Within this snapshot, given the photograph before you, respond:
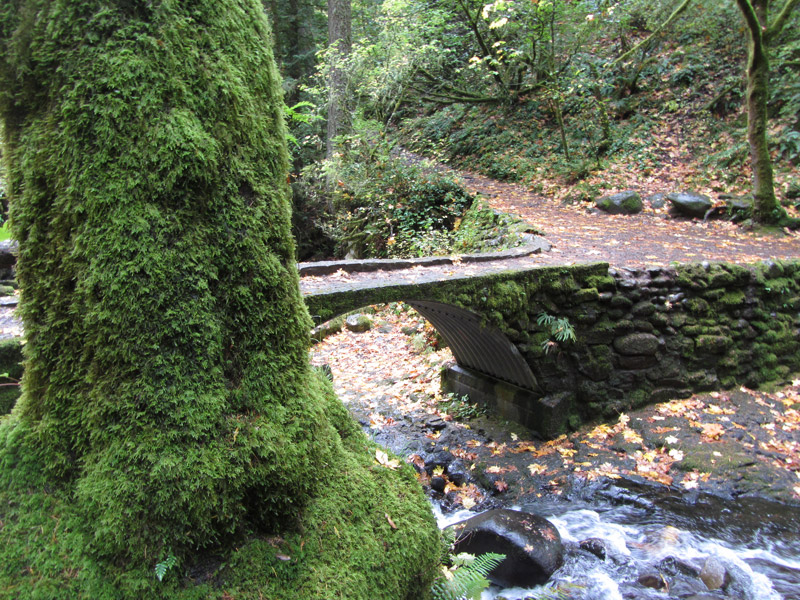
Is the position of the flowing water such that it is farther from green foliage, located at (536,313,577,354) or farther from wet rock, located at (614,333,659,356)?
wet rock, located at (614,333,659,356)

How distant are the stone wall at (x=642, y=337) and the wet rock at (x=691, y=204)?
11.9ft

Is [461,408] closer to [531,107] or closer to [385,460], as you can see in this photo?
[385,460]

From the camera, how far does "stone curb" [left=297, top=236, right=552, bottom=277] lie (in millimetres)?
6047

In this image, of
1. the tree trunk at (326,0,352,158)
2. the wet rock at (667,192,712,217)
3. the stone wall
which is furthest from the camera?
the tree trunk at (326,0,352,158)

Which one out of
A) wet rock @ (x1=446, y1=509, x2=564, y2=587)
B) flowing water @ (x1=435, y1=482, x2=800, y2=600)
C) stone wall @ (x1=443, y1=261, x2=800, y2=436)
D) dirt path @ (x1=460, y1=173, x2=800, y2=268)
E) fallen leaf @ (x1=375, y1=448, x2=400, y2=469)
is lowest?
flowing water @ (x1=435, y1=482, x2=800, y2=600)

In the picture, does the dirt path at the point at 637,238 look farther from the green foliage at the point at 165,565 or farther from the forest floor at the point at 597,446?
the green foliage at the point at 165,565

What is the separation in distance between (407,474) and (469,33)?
20019 mm

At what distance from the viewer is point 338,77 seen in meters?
12.8

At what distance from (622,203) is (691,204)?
4.65ft

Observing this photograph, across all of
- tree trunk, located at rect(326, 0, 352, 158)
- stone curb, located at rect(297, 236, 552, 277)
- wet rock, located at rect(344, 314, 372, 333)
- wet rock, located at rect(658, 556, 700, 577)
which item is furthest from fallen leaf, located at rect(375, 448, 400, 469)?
tree trunk, located at rect(326, 0, 352, 158)

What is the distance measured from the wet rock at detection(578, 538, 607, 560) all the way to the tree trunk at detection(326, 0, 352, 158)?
10211mm

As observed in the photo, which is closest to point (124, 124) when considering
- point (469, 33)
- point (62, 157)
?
point (62, 157)

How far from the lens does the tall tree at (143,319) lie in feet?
5.85

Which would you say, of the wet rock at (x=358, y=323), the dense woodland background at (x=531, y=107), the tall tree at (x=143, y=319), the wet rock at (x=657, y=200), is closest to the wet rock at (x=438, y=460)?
the tall tree at (x=143, y=319)
